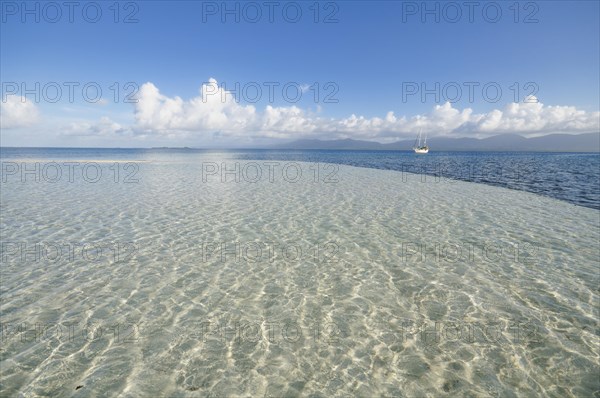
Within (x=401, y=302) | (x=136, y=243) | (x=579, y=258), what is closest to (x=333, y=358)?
(x=401, y=302)

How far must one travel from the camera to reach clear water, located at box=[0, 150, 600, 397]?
6645mm

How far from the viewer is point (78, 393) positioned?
609 centimetres

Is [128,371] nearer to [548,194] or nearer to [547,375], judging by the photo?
[547,375]

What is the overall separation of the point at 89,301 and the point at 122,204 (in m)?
16.7

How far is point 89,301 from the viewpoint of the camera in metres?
9.48

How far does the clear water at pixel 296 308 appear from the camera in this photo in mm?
6645

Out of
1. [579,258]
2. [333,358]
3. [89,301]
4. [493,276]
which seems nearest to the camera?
[333,358]

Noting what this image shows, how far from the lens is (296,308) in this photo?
9422mm

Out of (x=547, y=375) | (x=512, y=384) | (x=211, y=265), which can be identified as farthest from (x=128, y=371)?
(x=547, y=375)

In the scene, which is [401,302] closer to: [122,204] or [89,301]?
[89,301]

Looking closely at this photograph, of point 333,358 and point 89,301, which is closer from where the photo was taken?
point 333,358

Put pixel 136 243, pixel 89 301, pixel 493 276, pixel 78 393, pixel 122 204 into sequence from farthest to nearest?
pixel 122 204, pixel 136 243, pixel 493 276, pixel 89 301, pixel 78 393

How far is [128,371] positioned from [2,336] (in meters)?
3.83

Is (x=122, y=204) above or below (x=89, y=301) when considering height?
above
